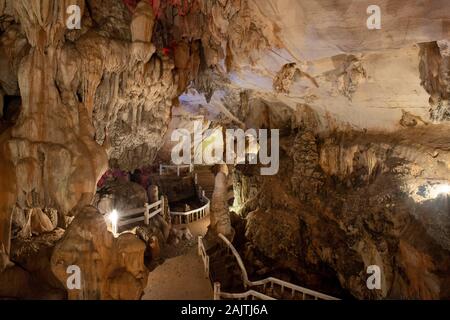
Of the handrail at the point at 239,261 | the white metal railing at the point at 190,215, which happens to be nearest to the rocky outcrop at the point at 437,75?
the handrail at the point at 239,261

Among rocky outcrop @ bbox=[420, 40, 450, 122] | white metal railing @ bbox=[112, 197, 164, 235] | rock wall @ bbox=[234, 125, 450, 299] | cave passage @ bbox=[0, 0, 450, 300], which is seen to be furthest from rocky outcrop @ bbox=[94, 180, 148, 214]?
rocky outcrop @ bbox=[420, 40, 450, 122]

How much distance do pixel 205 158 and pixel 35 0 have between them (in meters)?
15.6

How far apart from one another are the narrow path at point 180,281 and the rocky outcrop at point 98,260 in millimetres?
3055

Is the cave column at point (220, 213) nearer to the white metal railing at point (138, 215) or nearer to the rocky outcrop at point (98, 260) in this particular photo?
the white metal railing at point (138, 215)

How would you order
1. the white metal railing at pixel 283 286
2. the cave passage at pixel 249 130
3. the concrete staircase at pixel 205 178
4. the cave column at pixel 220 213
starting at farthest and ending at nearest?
the concrete staircase at pixel 205 178
the cave column at pixel 220 213
the white metal railing at pixel 283 286
the cave passage at pixel 249 130

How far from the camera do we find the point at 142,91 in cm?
866

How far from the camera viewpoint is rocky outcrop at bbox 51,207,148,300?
5.00 metres

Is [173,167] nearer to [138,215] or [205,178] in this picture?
[205,178]

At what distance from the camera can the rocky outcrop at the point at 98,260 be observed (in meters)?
5.00

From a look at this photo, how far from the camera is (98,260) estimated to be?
509 centimetres

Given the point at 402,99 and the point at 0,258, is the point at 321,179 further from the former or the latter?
the point at 0,258

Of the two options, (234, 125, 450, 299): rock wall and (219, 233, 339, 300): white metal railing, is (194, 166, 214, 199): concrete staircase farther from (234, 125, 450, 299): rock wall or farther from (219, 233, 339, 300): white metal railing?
(219, 233, 339, 300): white metal railing

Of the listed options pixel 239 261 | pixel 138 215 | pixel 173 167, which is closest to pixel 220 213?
pixel 239 261
